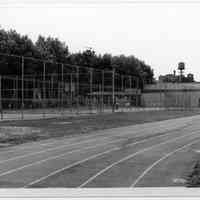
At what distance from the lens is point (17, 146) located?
18.0 m

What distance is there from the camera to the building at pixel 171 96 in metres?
→ 74.7

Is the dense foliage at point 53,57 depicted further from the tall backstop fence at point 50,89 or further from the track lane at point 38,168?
the track lane at point 38,168

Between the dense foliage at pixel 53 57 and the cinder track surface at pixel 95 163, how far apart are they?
2905 centimetres

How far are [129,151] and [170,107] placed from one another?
189 feet

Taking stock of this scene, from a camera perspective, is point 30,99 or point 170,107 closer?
point 30,99

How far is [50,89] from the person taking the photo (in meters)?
45.5

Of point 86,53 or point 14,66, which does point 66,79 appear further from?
point 86,53

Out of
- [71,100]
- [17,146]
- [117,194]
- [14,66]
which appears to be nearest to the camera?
[117,194]

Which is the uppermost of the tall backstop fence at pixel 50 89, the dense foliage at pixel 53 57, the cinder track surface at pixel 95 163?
the dense foliage at pixel 53 57

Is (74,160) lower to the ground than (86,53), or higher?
lower

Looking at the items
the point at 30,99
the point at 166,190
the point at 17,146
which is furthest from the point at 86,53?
the point at 166,190

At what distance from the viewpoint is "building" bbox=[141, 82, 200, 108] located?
74.7 metres

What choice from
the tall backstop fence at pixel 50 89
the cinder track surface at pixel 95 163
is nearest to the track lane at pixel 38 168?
the cinder track surface at pixel 95 163

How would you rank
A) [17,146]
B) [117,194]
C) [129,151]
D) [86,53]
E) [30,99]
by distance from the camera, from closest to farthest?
[117,194]
[129,151]
[17,146]
[30,99]
[86,53]
